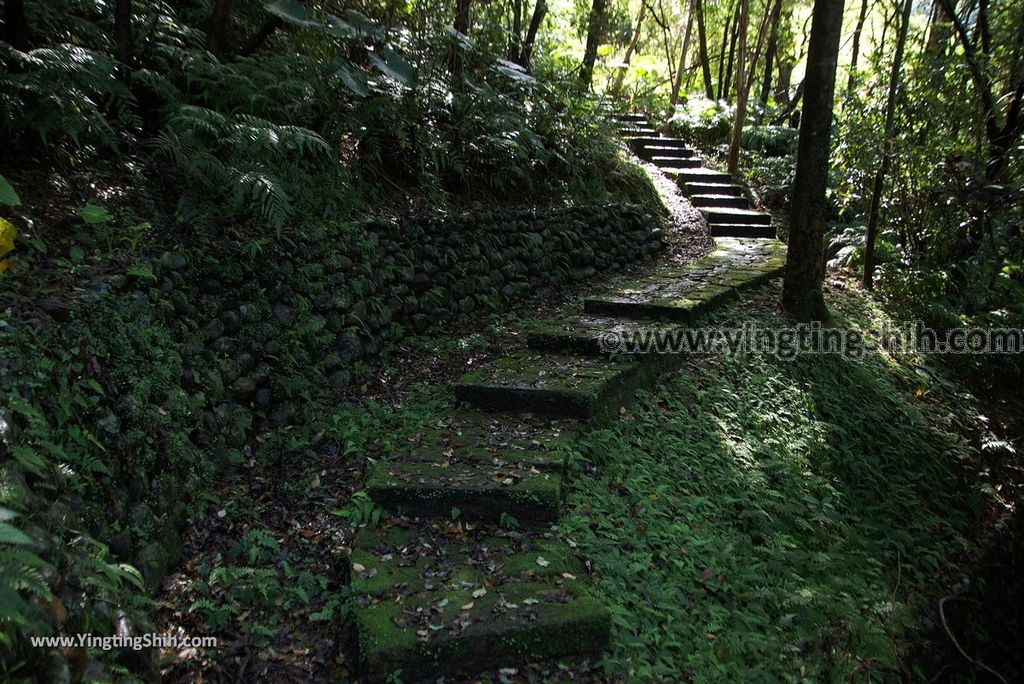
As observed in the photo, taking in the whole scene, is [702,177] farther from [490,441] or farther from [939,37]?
[490,441]

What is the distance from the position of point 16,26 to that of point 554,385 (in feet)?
13.4

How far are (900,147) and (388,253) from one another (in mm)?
6366

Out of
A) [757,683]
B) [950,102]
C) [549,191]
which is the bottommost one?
[757,683]

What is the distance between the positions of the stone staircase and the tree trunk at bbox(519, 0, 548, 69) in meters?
2.37

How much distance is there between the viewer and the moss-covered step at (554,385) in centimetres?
425

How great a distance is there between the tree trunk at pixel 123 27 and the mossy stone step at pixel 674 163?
378 inches

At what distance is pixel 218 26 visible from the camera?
17.2 ft

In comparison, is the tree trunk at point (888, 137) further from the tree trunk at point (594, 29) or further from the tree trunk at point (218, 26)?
the tree trunk at point (218, 26)

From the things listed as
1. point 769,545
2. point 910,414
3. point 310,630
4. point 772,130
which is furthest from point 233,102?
point 772,130

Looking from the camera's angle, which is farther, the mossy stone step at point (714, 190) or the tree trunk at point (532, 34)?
the mossy stone step at point (714, 190)

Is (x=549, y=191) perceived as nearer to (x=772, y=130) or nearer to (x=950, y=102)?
Answer: (x=950, y=102)

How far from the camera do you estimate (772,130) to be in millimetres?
12719

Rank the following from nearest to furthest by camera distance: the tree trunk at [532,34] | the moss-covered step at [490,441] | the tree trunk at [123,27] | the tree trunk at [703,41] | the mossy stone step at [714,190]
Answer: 1. the moss-covered step at [490,441]
2. the tree trunk at [123,27]
3. the tree trunk at [532,34]
4. the mossy stone step at [714,190]
5. the tree trunk at [703,41]

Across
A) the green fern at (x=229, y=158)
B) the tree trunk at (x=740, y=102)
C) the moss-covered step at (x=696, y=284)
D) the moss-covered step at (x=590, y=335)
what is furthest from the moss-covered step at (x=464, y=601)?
the tree trunk at (x=740, y=102)
